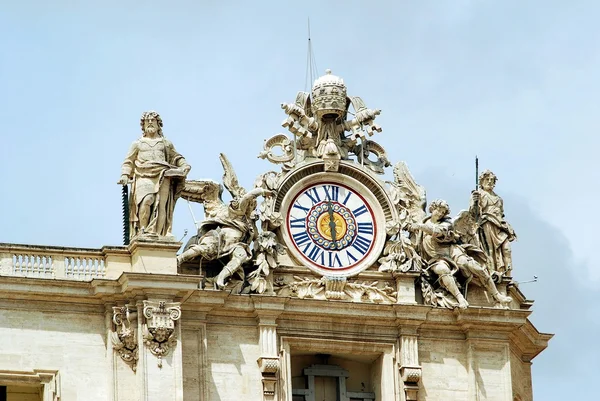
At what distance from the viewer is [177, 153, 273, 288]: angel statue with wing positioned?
4544cm

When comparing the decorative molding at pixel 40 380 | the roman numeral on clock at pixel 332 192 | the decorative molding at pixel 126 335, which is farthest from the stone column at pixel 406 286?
the decorative molding at pixel 40 380

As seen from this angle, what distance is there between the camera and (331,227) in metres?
46.5

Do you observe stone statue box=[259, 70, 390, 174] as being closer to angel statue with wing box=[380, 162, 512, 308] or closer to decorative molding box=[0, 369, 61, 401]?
angel statue with wing box=[380, 162, 512, 308]

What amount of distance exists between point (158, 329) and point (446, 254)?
202 inches

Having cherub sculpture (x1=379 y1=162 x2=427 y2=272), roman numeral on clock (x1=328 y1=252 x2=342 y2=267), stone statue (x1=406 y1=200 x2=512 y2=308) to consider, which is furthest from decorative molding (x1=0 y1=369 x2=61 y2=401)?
stone statue (x1=406 y1=200 x2=512 y2=308)

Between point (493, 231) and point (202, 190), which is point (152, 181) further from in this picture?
point (493, 231)

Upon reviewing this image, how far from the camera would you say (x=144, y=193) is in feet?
148

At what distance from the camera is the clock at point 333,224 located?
46312mm

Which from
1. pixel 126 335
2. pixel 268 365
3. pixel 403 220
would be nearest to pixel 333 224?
pixel 403 220

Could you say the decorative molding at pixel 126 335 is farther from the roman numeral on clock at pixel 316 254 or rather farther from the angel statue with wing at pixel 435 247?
the angel statue with wing at pixel 435 247

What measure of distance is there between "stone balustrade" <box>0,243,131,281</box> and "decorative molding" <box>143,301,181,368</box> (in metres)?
0.87

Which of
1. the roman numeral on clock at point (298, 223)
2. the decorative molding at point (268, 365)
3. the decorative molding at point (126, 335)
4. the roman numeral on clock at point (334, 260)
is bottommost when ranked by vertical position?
the decorative molding at point (268, 365)

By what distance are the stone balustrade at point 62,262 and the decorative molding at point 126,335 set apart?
0.63 meters

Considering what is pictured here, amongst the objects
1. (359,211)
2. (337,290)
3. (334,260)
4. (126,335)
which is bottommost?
(126,335)
